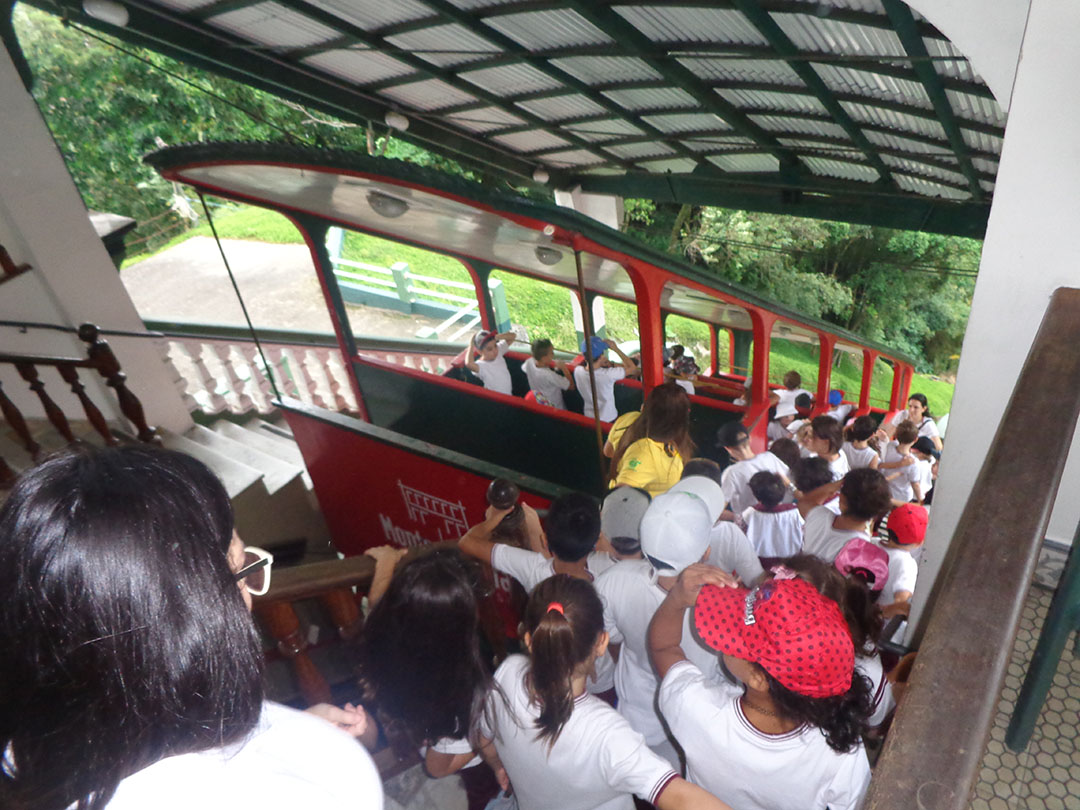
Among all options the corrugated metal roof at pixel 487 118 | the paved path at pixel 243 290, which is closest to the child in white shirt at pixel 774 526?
the corrugated metal roof at pixel 487 118

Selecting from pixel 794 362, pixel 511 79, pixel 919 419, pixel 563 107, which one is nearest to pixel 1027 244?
pixel 919 419

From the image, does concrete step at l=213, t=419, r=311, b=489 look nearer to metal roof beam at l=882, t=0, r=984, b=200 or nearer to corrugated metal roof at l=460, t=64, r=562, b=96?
corrugated metal roof at l=460, t=64, r=562, b=96

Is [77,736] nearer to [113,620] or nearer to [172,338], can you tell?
[113,620]

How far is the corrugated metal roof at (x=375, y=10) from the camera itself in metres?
5.82

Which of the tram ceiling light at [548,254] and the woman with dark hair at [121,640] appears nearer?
the woman with dark hair at [121,640]

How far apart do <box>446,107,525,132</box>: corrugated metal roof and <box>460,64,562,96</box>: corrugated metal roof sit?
0.67m

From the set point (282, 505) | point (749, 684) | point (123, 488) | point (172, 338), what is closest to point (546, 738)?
point (749, 684)

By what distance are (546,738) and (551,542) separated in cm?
88

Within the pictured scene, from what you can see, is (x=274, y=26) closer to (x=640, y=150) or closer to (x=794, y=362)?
(x=640, y=150)

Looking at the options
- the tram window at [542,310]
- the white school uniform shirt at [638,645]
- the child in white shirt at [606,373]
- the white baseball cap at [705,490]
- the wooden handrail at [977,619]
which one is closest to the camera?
the wooden handrail at [977,619]

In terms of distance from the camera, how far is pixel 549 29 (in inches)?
232

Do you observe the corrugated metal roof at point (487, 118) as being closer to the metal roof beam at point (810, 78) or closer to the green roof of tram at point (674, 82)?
the green roof of tram at point (674, 82)

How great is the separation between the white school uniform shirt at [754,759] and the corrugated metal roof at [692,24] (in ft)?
16.8

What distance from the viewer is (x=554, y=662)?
1.64 meters
